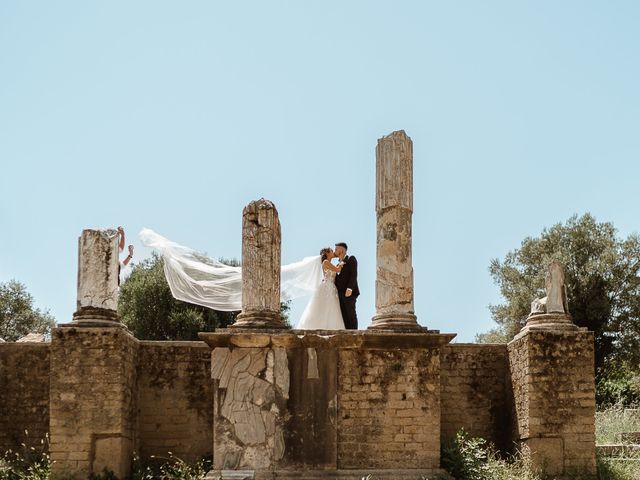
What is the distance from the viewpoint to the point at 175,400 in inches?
656

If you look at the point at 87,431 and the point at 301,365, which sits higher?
the point at 301,365

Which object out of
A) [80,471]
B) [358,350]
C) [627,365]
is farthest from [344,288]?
[627,365]

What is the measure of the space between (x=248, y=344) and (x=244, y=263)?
138cm

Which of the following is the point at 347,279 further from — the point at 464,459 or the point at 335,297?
the point at 464,459

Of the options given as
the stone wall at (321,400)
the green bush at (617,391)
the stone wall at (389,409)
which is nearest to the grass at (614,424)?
the stone wall at (321,400)

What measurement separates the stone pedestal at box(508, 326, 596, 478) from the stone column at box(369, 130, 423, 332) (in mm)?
2049

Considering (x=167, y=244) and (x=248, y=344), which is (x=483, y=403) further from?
(x=167, y=244)

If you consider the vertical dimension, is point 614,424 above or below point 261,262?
→ below

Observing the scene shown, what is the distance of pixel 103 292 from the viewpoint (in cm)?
1586

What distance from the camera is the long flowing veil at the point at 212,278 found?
56.7 feet

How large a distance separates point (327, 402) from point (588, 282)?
1712cm

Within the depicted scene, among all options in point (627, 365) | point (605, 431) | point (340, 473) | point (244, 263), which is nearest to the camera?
point (340, 473)

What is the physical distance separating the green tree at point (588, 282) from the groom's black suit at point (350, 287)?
14.0 metres

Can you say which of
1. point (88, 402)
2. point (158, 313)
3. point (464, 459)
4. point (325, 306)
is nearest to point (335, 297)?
point (325, 306)
